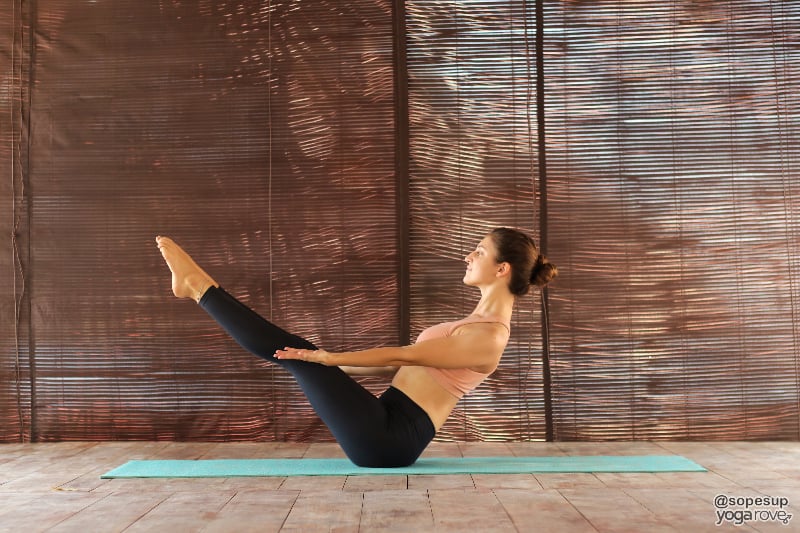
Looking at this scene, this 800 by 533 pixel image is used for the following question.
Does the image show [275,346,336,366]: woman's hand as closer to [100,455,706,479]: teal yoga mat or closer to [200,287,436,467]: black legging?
[200,287,436,467]: black legging

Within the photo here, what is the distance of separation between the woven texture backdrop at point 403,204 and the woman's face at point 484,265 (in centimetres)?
83

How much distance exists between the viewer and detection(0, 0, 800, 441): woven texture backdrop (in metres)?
3.73

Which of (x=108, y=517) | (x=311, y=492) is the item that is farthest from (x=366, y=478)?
(x=108, y=517)

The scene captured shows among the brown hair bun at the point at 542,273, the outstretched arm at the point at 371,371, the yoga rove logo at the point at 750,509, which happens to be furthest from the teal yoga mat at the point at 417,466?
the brown hair bun at the point at 542,273

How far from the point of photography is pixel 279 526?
6.46ft

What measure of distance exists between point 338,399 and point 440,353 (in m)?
0.35

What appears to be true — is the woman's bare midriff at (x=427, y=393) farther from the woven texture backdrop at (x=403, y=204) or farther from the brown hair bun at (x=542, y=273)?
the woven texture backdrop at (x=403, y=204)

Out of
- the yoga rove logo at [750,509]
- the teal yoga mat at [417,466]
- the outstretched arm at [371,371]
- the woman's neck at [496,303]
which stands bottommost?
the teal yoga mat at [417,466]

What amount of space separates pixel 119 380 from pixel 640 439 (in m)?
2.32

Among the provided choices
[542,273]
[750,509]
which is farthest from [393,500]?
[542,273]

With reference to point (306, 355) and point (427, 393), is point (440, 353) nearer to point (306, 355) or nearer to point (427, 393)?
point (427, 393)

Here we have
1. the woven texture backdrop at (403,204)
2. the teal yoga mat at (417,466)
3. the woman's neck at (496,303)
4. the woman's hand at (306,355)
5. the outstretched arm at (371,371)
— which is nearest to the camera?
the woman's hand at (306,355)

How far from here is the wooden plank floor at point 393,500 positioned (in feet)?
6.48

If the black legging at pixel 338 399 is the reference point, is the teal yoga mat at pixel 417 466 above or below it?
below
